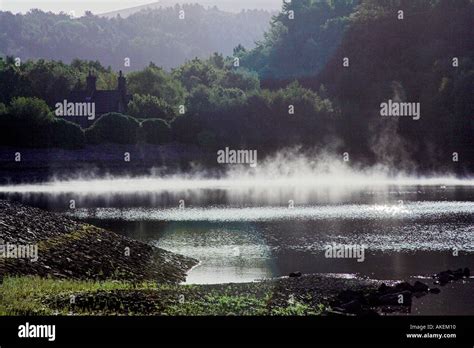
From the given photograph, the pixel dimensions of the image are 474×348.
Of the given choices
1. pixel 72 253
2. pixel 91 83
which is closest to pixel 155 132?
pixel 91 83

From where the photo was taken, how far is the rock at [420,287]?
155 feet

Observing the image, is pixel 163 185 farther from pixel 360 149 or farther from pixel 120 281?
pixel 120 281

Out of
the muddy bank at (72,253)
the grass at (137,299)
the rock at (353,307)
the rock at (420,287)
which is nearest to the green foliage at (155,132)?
the muddy bank at (72,253)

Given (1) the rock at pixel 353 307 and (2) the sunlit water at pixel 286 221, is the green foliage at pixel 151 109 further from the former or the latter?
(1) the rock at pixel 353 307

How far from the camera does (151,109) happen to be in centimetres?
18388

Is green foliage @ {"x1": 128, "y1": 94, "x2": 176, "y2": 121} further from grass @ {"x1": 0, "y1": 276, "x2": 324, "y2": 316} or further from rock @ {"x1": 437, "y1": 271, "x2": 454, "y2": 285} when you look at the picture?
grass @ {"x1": 0, "y1": 276, "x2": 324, "y2": 316}

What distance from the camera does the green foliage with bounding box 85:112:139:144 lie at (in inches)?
6565

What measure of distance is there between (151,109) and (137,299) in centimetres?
14602

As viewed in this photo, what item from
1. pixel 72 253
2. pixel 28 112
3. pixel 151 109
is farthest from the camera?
pixel 151 109

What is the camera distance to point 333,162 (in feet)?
572

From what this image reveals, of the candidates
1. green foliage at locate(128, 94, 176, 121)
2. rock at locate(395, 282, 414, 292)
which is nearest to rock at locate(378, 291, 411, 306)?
rock at locate(395, 282, 414, 292)

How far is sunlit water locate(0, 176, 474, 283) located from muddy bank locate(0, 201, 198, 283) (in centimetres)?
257

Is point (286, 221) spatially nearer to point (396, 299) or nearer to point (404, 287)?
point (404, 287)
